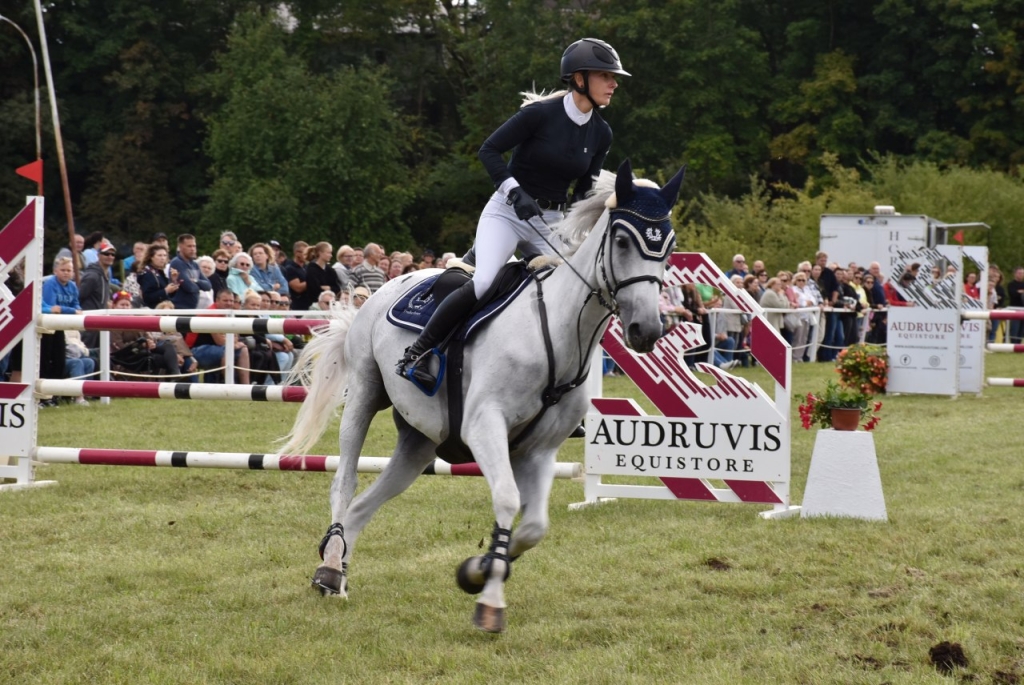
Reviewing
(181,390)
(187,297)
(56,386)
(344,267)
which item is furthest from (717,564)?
(344,267)

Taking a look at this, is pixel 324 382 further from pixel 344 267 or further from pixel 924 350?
pixel 924 350

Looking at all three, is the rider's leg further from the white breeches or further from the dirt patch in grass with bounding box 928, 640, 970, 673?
the dirt patch in grass with bounding box 928, 640, 970, 673

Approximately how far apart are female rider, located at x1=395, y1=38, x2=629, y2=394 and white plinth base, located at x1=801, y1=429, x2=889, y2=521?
2.99m

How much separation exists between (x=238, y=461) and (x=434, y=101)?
45.3 meters

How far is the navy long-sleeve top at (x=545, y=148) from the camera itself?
625cm

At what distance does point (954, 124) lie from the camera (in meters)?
48.6

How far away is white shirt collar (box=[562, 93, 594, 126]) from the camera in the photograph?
632 centimetres

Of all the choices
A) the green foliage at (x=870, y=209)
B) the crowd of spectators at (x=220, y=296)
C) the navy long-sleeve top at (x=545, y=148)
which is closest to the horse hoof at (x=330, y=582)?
the navy long-sleeve top at (x=545, y=148)

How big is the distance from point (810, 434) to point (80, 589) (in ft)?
28.7

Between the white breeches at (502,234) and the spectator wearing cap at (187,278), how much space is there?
32.2 ft

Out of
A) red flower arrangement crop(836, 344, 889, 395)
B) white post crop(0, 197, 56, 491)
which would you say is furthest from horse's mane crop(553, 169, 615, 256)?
red flower arrangement crop(836, 344, 889, 395)

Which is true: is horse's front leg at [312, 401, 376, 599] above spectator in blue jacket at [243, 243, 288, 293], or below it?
A: below

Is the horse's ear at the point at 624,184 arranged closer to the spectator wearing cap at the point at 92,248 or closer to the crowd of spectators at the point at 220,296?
the crowd of spectators at the point at 220,296

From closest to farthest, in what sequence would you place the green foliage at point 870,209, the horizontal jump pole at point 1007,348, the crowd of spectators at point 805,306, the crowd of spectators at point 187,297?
the crowd of spectators at point 187,297, the horizontal jump pole at point 1007,348, the crowd of spectators at point 805,306, the green foliage at point 870,209
